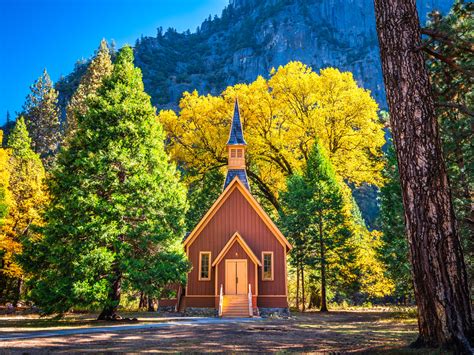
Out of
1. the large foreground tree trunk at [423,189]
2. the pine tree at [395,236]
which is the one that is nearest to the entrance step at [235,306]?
the pine tree at [395,236]

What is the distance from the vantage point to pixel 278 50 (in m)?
160

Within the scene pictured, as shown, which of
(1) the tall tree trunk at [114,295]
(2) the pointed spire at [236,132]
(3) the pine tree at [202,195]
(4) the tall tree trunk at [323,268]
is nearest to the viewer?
(1) the tall tree trunk at [114,295]

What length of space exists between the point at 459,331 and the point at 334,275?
23355mm

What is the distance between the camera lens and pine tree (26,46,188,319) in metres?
15.0

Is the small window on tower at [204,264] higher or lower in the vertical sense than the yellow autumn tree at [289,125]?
lower

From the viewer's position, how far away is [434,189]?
646cm

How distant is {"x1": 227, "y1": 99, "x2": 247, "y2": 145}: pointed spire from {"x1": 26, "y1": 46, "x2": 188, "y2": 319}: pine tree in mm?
10868

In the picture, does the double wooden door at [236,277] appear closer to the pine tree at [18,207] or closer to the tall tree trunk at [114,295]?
the tall tree trunk at [114,295]

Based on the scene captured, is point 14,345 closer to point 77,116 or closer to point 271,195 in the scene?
point 77,116

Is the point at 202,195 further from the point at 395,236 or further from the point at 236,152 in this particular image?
the point at 395,236

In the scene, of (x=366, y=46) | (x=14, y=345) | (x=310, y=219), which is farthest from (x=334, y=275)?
(x=366, y=46)

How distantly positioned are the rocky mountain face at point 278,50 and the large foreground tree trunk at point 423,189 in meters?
143

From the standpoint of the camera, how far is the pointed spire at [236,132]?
1141 inches

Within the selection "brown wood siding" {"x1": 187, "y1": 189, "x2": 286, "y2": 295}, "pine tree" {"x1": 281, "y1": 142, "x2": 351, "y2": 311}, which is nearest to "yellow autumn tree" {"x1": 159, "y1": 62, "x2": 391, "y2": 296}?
"pine tree" {"x1": 281, "y1": 142, "x2": 351, "y2": 311}
